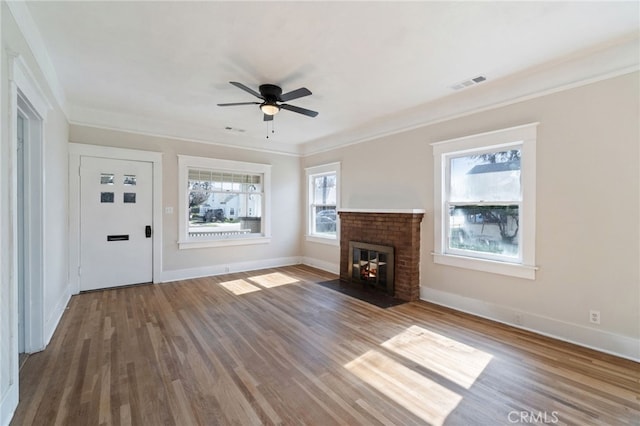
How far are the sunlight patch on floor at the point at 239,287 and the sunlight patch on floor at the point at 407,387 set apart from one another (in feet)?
8.38

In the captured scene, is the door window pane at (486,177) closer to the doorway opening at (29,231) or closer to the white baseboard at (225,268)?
the white baseboard at (225,268)

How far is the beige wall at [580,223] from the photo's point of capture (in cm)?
265

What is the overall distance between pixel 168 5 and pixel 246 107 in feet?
7.10

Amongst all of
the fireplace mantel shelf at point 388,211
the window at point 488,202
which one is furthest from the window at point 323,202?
the window at point 488,202

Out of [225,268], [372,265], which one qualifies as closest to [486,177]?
[372,265]

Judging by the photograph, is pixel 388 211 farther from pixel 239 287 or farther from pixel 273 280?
pixel 239 287

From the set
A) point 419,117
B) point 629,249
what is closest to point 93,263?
point 419,117

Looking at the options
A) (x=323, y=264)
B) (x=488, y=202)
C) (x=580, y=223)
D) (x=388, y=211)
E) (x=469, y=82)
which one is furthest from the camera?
(x=323, y=264)

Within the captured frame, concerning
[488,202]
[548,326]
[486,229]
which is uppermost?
[488,202]

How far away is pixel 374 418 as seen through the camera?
189 centimetres

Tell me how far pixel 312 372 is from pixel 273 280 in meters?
3.05

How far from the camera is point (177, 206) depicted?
536 cm

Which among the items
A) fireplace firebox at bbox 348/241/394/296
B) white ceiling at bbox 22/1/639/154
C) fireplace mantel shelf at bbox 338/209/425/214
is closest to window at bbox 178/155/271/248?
white ceiling at bbox 22/1/639/154

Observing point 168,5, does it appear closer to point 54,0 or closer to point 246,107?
point 54,0
